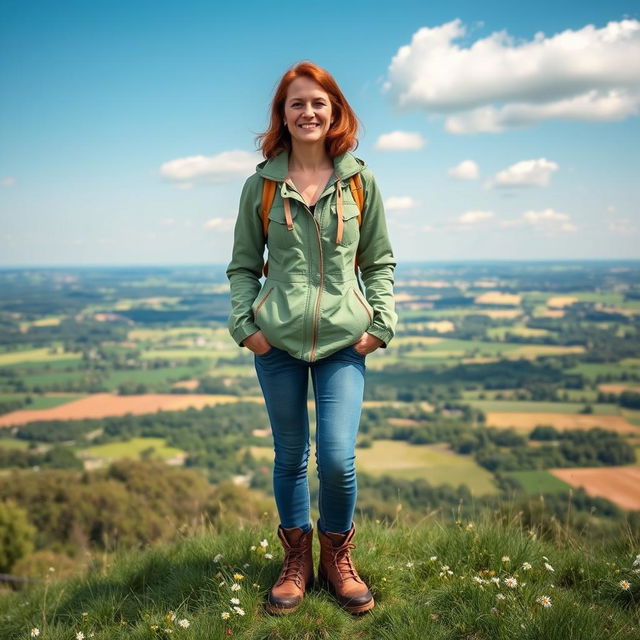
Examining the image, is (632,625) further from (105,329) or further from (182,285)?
(182,285)

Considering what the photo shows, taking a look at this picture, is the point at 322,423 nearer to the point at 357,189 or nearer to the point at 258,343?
the point at 258,343

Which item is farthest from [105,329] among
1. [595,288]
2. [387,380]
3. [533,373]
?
[595,288]

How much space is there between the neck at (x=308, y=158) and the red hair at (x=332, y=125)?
0.04 m

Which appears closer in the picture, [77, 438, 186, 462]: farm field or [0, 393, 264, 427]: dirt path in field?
[77, 438, 186, 462]: farm field

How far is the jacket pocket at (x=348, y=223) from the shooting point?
2705 millimetres

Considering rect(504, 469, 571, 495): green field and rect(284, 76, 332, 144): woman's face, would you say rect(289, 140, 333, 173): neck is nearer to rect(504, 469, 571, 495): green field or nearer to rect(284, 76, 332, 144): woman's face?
rect(284, 76, 332, 144): woman's face

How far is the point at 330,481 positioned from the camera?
106 inches

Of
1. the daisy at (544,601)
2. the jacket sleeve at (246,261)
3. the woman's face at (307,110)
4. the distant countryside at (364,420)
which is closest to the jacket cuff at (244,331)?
the jacket sleeve at (246,261)

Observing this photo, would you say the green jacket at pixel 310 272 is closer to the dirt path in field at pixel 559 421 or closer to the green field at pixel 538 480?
the green field at pixel 538 480

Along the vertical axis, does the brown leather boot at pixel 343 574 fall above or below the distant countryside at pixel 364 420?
above

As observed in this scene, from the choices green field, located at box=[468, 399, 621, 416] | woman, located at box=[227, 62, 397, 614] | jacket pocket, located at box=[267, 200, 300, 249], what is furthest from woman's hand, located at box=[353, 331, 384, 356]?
green field, located at box=[468, 399, 621, 416]

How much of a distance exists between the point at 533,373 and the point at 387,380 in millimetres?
20592

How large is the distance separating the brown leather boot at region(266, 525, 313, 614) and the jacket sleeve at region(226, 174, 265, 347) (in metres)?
1.05

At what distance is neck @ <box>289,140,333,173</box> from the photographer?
281 cm
